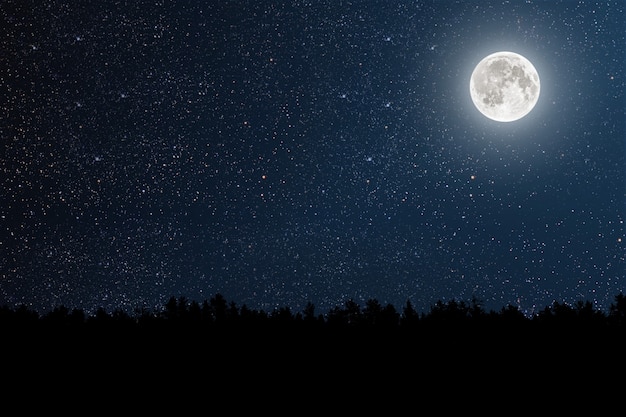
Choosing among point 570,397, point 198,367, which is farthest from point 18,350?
point 570,397

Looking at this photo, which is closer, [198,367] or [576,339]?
[198,367]

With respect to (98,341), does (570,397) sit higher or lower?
lower

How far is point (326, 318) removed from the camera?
52.3 m

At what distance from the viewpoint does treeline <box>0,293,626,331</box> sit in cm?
4416

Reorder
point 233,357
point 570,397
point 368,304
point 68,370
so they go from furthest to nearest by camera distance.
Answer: point 368,304
point 233,357
point 68,370
point 570,397

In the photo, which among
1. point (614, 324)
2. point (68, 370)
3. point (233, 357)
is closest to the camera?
point (68, 370)

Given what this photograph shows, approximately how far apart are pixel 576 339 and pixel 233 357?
26.7m

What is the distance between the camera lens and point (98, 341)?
40938 mm

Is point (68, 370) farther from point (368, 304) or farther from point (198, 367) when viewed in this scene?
point (368, 304)

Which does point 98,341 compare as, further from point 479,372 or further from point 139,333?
point 479,372

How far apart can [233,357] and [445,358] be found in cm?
1613

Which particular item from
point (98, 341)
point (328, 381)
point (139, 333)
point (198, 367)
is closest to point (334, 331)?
point (328, 381)

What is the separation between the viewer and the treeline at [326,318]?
44156mm

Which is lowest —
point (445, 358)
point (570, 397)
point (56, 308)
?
point (570, 397)
